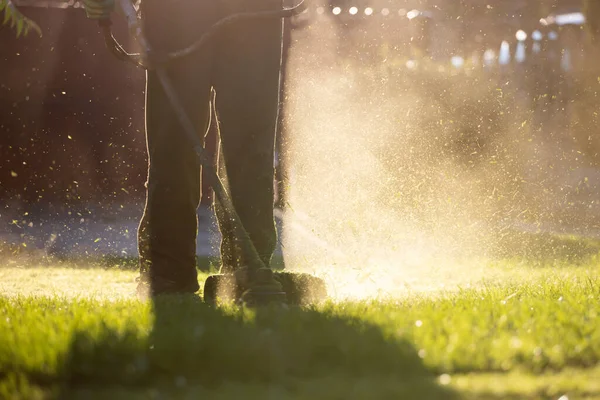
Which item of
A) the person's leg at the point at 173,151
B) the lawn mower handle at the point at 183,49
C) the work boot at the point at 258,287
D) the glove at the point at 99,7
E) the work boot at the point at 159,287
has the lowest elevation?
the work boot at the point at 159,287

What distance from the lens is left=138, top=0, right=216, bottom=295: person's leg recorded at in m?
4.88

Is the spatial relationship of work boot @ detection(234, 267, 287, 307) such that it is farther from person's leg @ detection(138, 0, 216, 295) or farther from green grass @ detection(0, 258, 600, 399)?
person's leg @ detection(138, 0, 216, 295)

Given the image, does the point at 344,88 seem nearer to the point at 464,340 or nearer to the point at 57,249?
the point at 57,249

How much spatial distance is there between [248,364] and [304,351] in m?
0.20

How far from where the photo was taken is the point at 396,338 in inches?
128

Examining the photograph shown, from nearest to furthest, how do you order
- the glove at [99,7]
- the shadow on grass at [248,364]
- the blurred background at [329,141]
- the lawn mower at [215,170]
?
→ the shadow on grass at [248,364] < the lawn mower at [215,170] < the glove at [99,7] < the blurred background at [329,141]

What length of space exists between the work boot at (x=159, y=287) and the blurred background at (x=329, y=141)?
259 cm

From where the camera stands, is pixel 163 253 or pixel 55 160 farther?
pixel 55 160

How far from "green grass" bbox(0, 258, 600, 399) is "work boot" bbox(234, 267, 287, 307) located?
0.82 ft

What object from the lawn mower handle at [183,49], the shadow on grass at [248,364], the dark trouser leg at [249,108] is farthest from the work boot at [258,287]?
the lawn mower handle at [183,49]

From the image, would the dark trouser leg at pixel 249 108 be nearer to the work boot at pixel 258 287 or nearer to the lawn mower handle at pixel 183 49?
the lawn mower handle at pixel 183 49

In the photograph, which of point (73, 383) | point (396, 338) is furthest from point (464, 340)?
point (73, 383)

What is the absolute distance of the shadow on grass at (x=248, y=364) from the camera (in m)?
2.71

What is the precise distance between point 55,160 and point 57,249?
523 centimetres
